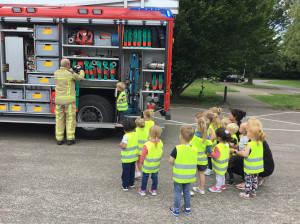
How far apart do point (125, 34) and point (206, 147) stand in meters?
3.49

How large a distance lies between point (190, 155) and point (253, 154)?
43.3 inches

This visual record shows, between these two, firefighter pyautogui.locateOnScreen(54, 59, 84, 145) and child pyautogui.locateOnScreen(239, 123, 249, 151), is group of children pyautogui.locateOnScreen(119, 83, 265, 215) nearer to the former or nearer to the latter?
child pyautogui.locateOnScreen(239, 123, 249, 151)

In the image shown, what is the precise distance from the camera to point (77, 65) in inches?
265

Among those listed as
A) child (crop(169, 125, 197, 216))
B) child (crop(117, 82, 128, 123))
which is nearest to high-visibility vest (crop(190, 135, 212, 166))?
child (crop(169, 125, 197, 216))

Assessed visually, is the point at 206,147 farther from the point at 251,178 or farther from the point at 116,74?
the point at 116,74

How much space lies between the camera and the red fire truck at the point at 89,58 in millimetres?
6551

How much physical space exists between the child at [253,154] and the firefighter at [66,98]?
3.83 metres

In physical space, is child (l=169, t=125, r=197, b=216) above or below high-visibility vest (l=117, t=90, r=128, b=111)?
below

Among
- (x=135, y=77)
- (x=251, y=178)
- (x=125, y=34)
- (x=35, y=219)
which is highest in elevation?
(x=125, y=34)

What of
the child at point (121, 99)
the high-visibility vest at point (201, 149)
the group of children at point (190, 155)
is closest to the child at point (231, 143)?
the group of children at point (190, 155)

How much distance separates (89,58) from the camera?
22.1 feet

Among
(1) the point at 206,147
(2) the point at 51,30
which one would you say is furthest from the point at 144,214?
(2) the point at 51,30

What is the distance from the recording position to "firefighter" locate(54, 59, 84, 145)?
6.39 metres

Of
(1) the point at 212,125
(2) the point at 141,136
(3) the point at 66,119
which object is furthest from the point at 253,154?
(3) the point at 66,119
